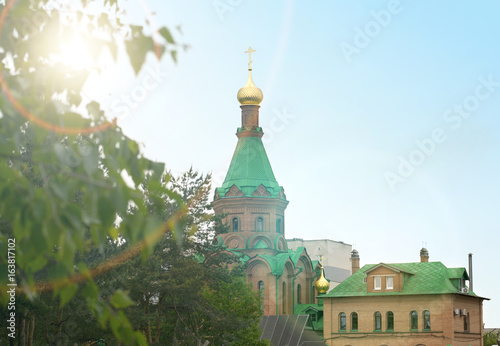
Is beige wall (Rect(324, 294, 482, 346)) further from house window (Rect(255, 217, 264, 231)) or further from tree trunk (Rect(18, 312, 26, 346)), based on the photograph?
tree trunk (Rect(18, 312, 26, 346))

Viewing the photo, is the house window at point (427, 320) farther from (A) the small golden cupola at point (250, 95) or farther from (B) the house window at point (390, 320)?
(A) the small golden cupola at point (250, 95)

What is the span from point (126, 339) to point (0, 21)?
1.97m

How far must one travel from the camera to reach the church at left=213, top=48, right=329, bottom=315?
6562 centimetres

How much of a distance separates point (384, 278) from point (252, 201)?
49.2 ft

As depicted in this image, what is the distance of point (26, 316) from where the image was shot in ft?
85.1

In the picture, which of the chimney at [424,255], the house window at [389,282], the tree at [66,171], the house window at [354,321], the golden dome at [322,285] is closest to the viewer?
the tree at [66,171]

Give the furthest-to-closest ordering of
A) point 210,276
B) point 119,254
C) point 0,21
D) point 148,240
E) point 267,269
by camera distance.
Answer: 1. point 267,269
2. point 210,276
3. point 119,254
4. point 0,21
5. point 148,240

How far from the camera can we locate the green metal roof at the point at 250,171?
6719 cm

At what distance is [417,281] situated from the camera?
56.2 m

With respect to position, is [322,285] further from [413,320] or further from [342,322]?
[413,320]

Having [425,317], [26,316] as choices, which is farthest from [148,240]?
[425,317]

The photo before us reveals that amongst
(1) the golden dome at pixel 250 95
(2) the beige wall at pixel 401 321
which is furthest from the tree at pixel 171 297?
(1) the golden dome at pixel 250 95

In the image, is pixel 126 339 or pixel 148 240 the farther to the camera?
pixel 126 339

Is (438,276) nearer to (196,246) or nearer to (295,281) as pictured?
(295,281)
